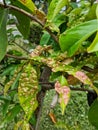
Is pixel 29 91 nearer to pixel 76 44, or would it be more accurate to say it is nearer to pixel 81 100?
pixel 76 44

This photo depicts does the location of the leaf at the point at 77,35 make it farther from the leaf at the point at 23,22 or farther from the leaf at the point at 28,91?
the leaf at the point at 23,22

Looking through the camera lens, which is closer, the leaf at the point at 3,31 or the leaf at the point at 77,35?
the leaf at the point at 77,35

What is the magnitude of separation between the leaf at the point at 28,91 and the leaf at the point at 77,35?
0.10 m

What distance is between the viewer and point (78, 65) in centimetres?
55

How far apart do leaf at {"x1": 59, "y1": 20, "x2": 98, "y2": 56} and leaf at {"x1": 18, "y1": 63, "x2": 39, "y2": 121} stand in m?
0.10

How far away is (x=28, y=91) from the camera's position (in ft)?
1.73

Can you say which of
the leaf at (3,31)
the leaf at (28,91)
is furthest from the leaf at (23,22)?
the leaf at (28,91)

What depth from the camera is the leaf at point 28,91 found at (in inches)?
20.4

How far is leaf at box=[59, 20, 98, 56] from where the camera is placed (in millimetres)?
435

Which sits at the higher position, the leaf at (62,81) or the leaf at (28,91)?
the leaf at (62,81)

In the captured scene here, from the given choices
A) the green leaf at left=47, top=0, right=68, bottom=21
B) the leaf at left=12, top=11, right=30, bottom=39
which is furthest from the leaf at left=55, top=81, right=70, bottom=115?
the leaf at left=12, top=11, right=30, bottom=39

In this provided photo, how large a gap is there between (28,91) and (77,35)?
0.43ft

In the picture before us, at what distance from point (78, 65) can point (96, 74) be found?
39mm

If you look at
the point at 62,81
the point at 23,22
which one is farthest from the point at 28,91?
the point at 23,22
